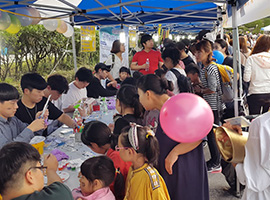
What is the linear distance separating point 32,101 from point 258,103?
10.1ft

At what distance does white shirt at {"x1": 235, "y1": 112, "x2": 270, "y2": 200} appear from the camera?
1233mm

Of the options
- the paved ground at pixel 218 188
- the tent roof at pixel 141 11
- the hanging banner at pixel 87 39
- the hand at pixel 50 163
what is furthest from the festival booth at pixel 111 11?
the hand at pixel 50 163

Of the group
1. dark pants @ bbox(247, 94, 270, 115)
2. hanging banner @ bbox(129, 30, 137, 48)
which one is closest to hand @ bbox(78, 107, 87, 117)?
dark pants @ bbox(247, 94, 270, 115)

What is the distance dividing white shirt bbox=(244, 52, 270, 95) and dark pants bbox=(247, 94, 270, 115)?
0.07 m

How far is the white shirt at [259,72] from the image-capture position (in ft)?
10.7

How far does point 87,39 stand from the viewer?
627 centimetres

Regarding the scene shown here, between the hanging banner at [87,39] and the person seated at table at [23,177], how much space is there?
5.40 metres

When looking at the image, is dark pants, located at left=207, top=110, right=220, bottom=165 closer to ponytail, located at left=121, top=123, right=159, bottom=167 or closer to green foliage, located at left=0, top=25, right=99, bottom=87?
ponytail, located at left=121, top=123, right=159, bottom=167

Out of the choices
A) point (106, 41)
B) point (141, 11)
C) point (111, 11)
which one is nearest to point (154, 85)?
point (111, 11)

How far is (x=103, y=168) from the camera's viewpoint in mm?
1476

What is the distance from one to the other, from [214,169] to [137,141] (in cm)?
216

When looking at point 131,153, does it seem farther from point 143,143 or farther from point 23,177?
point 23,177

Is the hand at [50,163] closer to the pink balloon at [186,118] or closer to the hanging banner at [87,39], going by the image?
the pink balloon at [186,118]

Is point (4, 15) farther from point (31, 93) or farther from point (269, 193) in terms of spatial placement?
point (269, 193)
